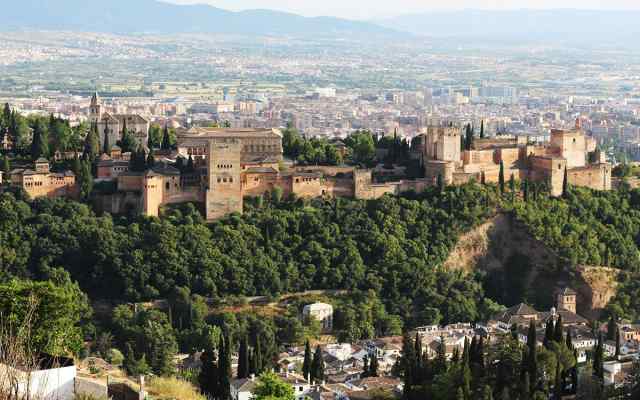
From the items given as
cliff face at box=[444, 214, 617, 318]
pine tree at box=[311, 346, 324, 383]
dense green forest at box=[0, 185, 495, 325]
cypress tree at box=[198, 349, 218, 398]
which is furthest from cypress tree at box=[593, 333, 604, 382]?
cliff face at box=[444, 214, 617, 318]

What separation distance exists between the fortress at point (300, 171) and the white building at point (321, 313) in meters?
3.71

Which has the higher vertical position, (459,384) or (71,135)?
(71,135)

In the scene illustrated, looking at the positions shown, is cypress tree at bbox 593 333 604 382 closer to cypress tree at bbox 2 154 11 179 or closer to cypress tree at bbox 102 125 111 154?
cypress tree at bbox 2 154 11 179

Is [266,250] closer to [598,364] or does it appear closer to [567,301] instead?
[567,301]

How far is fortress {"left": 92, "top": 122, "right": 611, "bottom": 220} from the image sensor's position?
34.5 m

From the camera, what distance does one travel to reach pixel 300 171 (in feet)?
120

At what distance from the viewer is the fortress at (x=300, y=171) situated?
3450 cm

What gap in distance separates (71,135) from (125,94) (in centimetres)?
6307

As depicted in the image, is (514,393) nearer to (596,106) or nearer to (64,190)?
(64,190)

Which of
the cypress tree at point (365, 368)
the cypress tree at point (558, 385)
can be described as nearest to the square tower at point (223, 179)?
the cypress tree at point (365, 368)

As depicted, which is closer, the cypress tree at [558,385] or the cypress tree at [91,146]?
the cypress tree at [558,385]

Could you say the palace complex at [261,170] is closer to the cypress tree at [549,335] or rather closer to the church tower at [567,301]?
the church tower at [567,301]

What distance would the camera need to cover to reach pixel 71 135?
39406 millimetres

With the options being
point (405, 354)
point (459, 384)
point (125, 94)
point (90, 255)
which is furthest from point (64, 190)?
point (125, 94)
